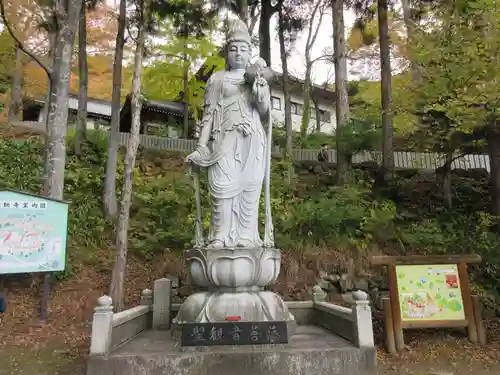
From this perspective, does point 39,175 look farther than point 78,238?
Yes

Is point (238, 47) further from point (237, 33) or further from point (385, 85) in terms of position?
point (385, 85)

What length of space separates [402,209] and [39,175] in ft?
31.6

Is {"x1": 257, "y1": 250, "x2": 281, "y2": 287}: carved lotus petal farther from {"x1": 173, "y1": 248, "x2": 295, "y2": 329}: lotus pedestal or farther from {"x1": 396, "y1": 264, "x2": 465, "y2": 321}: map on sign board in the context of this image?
{"x1": 396, "y1": 264, "x2": 465, "y2": 321}: map on sign board

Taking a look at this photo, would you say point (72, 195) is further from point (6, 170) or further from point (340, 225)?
point (340, 225)

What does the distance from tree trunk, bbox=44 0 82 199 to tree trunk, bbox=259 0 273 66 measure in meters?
7.37

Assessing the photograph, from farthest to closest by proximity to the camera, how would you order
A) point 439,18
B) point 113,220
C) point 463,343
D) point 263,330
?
1. point 113,220
2. point 439,18
3. point 463,343
4. point 263,330


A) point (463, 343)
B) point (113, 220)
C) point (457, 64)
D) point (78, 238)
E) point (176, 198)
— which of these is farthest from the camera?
point (176, 198)

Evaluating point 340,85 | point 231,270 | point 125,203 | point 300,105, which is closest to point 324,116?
point 300,105

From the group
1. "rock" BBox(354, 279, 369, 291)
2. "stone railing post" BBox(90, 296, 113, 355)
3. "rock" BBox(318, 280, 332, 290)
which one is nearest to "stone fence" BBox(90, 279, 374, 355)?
"stone railing post" BBox(90, 296, 113, 355)

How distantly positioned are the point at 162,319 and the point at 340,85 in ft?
26.7

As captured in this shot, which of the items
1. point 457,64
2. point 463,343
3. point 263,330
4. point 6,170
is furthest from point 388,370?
point 6,170

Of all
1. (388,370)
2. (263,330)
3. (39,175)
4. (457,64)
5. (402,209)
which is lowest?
(388,370)

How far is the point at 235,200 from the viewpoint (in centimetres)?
548

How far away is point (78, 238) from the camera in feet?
31.7
